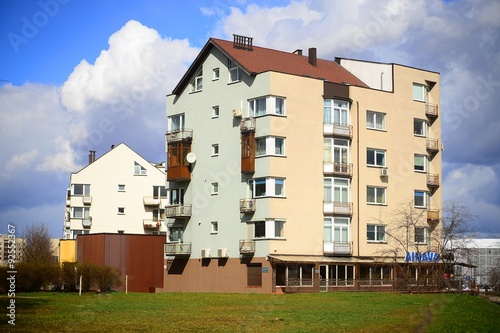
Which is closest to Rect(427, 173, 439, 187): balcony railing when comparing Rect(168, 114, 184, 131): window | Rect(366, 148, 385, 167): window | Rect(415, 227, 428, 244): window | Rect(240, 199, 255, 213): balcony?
Rect(415, 227, 428, 244): window

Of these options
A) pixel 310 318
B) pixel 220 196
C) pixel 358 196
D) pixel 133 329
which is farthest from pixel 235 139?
pixel 133 329

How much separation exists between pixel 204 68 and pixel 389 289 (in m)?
25.7

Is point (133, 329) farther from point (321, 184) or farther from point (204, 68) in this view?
point (204, 68)

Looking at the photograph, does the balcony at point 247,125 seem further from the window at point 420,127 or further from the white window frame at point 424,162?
the window at point 420,127

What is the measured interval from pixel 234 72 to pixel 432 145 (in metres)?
21.3

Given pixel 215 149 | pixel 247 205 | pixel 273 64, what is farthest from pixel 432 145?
pixel 247 205

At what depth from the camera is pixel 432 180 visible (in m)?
77.2

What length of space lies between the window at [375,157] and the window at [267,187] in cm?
1009

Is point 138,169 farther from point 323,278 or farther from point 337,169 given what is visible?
point 323,278

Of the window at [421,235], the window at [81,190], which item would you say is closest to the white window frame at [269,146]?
the window at [421,235]

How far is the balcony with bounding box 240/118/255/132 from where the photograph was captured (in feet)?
218

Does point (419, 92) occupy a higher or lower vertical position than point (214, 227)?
higher

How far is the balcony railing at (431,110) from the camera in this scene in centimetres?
7744

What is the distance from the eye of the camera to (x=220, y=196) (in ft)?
228
